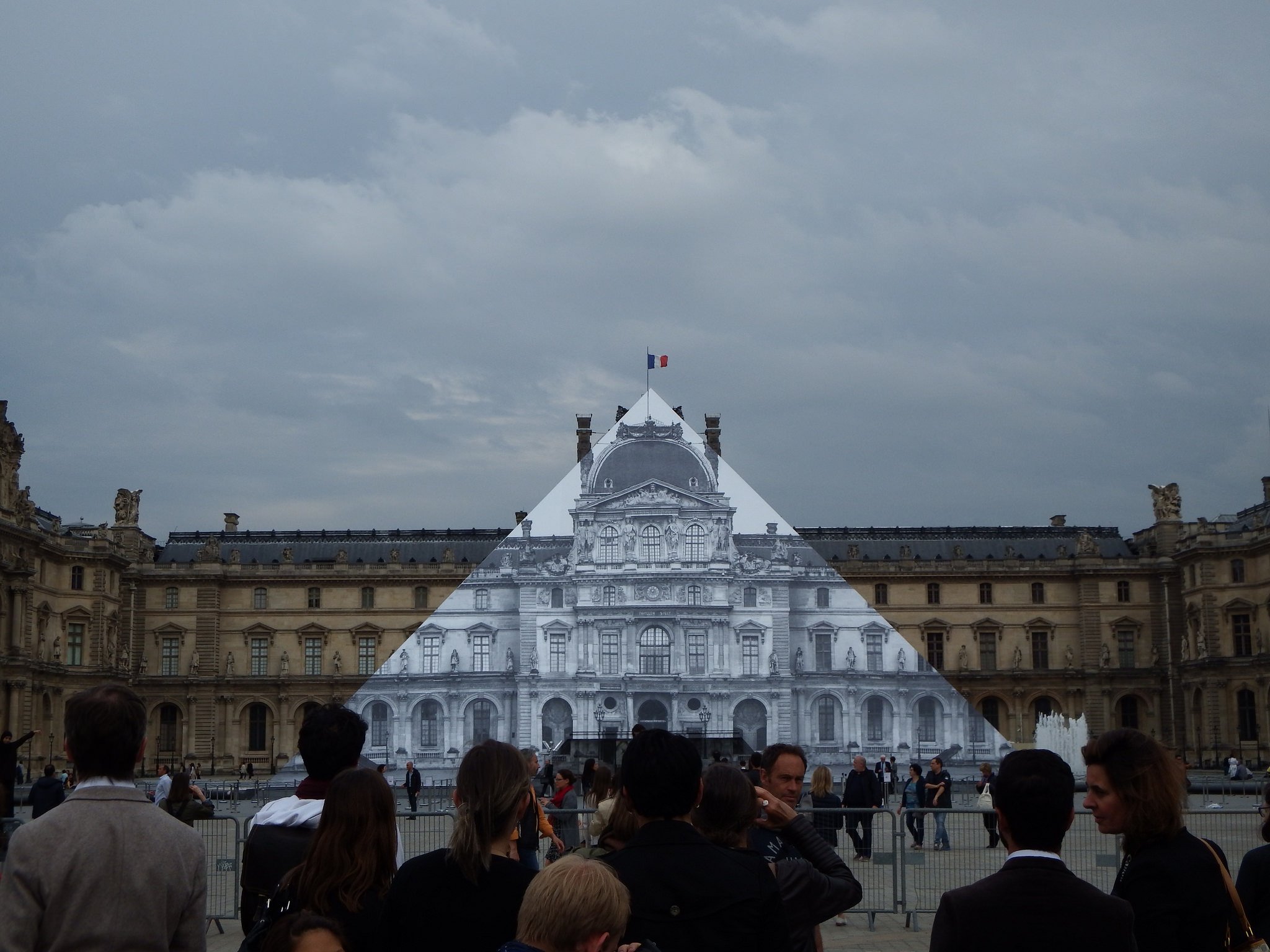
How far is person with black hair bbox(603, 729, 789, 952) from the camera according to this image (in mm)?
4391

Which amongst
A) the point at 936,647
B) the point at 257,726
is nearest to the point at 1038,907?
the point at 936,647

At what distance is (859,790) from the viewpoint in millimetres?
19062

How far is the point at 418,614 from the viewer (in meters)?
65.6

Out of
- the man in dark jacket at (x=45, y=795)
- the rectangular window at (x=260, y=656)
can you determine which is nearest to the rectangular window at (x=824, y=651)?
the man in dark jacket at (x=45, y=795)

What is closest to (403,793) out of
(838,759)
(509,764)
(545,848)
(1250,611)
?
(838,759)

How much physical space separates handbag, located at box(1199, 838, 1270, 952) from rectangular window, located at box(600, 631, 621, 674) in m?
29.1

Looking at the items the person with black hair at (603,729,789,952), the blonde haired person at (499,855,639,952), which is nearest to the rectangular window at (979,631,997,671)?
the person with black hair at (603,729,789,952)

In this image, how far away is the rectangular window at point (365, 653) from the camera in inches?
2554

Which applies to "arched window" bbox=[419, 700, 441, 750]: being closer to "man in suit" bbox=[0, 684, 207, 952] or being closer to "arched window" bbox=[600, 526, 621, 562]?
"arched window" bbox=[600, 526, 621, 562]

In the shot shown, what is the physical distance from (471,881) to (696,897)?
0.77 m

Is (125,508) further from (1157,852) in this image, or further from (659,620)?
(1157,852)

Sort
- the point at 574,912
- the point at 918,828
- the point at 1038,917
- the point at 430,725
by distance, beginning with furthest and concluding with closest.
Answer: the point at 430,725 → the point at 918,828 → the point at 1038,917 → the point at 574,912

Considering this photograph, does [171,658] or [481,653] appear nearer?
[481,653]

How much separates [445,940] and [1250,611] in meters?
57.7
